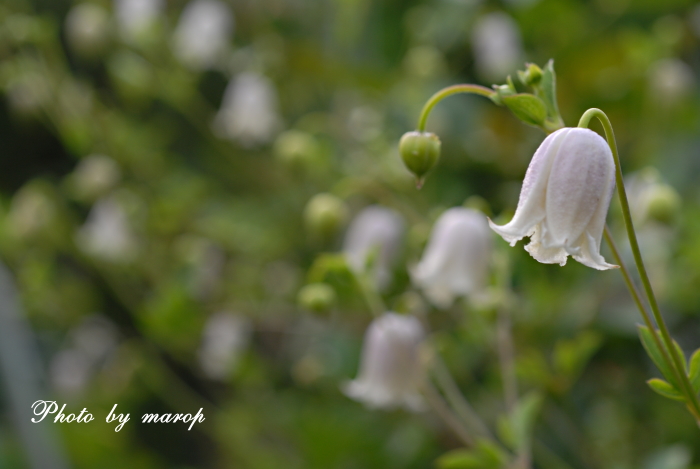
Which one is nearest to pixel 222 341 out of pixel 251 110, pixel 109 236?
pixel 109 236

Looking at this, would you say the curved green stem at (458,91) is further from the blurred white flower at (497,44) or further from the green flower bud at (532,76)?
the blurred white flower at (497,44)

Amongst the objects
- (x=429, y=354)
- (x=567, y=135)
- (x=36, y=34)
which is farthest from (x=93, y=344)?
(x=567, y=135)

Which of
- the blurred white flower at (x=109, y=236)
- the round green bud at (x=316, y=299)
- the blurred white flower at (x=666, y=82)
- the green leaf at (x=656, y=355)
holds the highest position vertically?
the green leaf at (x=656, y=355)

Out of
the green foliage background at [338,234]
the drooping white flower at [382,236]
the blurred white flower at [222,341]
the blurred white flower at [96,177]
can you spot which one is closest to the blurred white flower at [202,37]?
the green foliage background at [338,234]

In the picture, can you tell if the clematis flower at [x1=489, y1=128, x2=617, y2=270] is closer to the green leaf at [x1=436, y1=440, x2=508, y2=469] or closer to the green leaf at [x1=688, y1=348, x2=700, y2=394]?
the green leaf at [x1=688, y1=348, x2=700, y2=394]

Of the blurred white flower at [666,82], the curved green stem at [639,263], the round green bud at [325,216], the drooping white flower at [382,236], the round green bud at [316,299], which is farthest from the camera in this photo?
the blurred white flower at [666,82]
